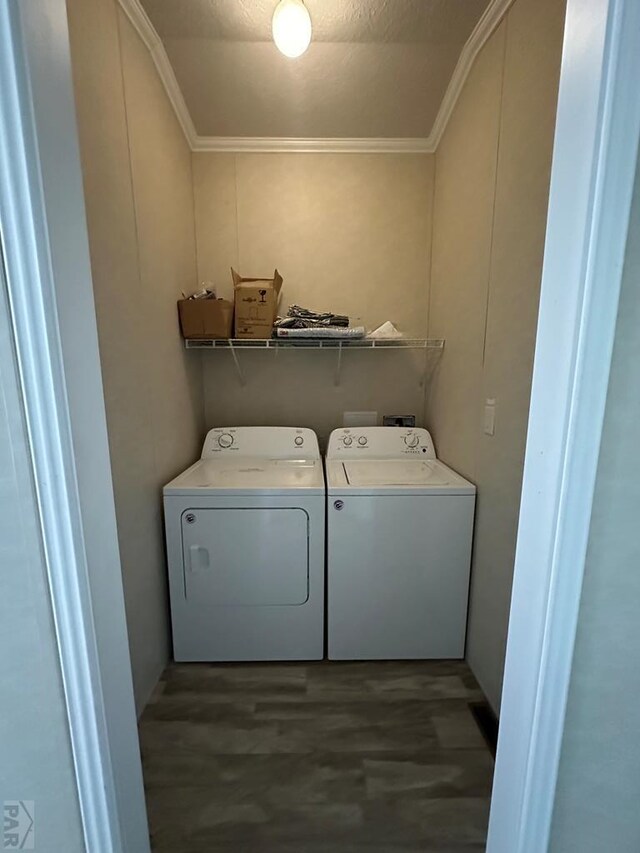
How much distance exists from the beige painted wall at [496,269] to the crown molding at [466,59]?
41 mm

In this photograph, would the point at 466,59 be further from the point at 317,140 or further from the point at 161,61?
the point at 161,61

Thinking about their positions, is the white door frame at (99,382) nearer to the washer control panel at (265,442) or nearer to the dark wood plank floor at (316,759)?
the dark wood plank floor at (316,759)

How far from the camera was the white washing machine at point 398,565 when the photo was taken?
1.63 meters

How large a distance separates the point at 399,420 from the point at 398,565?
105cm

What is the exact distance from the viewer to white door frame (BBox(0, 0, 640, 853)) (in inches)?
19.4

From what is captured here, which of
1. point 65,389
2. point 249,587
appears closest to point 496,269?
point 65,389

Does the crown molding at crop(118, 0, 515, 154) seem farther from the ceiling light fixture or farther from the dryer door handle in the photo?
the dryer door handle

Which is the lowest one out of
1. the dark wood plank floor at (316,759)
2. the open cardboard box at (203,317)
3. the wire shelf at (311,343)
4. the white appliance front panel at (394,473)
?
the dark wood plank floor at (316,759)

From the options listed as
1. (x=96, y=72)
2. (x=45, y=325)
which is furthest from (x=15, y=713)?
(x=96, y=72)

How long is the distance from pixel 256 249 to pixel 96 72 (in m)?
1.15

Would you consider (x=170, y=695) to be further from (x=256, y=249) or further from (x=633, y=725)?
(x=256, y=249)

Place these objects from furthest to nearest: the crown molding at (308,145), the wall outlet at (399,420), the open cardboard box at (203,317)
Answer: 1. the wall outlet at (399,420)
2. the crown molding at (308,145)
3. the open cardboard box at (203,317)

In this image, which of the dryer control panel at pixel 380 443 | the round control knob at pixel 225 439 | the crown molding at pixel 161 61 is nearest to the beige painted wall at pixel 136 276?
the crown molding at pixel 161 61

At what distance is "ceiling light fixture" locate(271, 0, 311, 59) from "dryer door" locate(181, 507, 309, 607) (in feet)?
6.08
